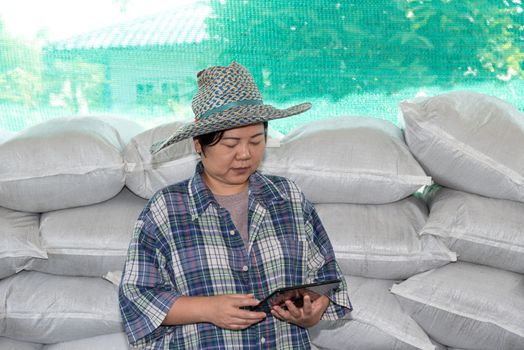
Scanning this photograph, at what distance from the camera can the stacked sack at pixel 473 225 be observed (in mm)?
1774

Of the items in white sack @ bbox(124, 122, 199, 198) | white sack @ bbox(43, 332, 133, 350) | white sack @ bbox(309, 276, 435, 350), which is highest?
white sack @ bbox(124, 122, 199, 198)

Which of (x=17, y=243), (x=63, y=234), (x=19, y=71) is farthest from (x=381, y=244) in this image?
(x=19, y=71)

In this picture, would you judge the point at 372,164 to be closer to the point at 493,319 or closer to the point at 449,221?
the point at 449,221

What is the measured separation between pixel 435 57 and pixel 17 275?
50.1 inches

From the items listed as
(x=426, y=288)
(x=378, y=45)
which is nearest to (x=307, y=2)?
(x=378, y=45)

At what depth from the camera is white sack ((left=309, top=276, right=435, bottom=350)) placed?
1.82 metres

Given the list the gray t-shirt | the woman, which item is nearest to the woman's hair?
the woman

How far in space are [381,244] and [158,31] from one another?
0.91 metres

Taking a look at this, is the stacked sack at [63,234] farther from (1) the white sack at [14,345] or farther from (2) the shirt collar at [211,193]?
(2) the shirt collar at [211,193]

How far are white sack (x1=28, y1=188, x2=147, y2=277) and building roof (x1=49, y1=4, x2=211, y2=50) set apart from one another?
0.56 m

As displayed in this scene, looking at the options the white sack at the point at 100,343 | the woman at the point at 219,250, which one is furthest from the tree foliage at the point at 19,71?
the woman at the point at 219,250

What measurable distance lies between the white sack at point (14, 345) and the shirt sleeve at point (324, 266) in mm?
828

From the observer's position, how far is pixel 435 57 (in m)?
2.19

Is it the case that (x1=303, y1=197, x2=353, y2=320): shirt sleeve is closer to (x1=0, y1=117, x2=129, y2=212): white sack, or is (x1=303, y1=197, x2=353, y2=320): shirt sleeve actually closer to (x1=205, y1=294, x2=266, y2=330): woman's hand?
Result: (x1=205, y1=294, x2=266, y2=330): woman's hand
